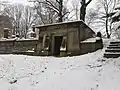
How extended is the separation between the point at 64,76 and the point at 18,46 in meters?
11.1

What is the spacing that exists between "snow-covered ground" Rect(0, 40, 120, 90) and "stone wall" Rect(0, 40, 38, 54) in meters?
6.75

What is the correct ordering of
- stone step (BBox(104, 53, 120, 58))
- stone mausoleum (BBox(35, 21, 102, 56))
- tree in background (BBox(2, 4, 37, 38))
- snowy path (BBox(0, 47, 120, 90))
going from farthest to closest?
tree in background (BBox(2, 4, 37, 38))
stone mausoleum (BBox(35, 21, 102, 56))
stone step (BBox(104, 53, 120, 58))
snowy path (BBox(0, 47, 120, 90))

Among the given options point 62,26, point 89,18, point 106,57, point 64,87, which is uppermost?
point 89,18

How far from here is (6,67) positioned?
10812mm

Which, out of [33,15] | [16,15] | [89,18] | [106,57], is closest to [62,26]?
[106,57]

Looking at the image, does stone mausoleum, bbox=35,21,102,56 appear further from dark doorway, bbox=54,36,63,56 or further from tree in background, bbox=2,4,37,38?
tree in background, bbox=2,4,37,38

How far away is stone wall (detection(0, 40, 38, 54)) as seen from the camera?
1759cm

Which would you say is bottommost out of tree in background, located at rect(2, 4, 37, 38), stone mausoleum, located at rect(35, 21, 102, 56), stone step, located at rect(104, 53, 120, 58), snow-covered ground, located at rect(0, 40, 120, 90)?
snow-covered ground, located at rect(0, 40, 120, 90)

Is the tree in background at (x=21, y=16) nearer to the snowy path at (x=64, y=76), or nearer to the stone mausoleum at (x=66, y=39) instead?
the stone mausoleum at (x=66, y=39)

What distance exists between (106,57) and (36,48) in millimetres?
8272

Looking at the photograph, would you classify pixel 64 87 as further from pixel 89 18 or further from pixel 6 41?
pixel 89 18

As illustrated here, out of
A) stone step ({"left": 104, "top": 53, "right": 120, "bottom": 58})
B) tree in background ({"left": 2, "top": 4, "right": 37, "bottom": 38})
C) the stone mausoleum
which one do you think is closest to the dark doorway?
the stone mausoleum

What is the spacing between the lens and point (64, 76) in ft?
26.9

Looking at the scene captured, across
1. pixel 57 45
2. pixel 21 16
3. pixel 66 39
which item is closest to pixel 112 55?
pixel 66 39
